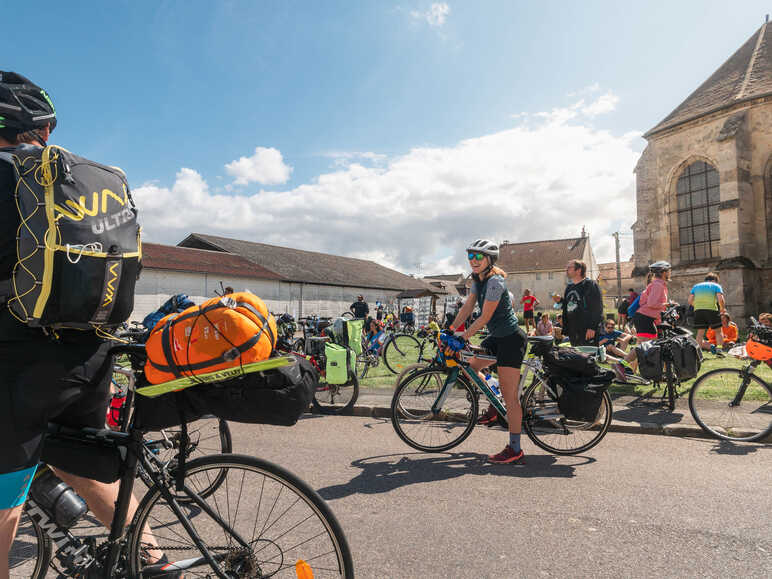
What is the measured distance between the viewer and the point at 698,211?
73.7ft

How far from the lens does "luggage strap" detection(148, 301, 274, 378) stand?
164cm

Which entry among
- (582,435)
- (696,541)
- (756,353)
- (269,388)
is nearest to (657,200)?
(756,353)

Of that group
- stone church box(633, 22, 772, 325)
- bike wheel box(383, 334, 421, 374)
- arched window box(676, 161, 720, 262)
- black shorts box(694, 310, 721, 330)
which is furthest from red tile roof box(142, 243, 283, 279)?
black shorts box(694, 310, 721, 330)

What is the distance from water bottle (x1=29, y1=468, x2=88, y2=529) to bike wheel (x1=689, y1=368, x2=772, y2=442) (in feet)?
18.5

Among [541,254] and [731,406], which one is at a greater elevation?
[541,254]

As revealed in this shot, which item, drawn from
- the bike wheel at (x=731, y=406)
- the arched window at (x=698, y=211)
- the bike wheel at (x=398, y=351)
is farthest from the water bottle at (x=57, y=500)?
the arched window at (x=698, y=211)

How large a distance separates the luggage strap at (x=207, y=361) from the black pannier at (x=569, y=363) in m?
3.62

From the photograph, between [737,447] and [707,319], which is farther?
[707,319]

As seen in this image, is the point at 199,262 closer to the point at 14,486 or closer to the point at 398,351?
the point at 398,351

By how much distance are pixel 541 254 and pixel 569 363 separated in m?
61.9

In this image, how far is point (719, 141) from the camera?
20.5 m

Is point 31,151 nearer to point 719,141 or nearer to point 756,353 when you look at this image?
point 756,353

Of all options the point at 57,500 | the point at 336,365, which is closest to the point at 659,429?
the point at 336,365

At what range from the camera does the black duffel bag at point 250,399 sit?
5.65 ft
